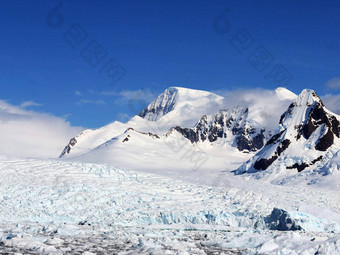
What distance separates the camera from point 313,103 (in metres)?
96.2

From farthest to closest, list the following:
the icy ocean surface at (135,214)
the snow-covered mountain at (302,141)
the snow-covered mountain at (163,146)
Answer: the snow-covered mountain at (163,146), the snow-covered mountain at (302,141), the icy ocean surface at (135,214)

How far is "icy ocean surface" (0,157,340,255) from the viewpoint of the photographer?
22.8 m

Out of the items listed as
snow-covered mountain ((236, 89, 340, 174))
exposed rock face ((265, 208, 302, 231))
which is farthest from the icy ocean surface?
snow-covered mountain ((236, 89, 340, 174))

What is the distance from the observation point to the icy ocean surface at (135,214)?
2280 centimetres

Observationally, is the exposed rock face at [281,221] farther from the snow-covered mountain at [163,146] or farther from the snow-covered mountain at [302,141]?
the snow-covered mountain at [163,146]

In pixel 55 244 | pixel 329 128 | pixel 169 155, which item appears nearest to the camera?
pixel 55 244

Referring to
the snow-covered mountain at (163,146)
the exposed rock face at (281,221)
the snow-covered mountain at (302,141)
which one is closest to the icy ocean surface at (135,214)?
the exposed rock face at (281,221)

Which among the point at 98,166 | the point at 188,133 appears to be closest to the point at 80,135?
the point at 188,133

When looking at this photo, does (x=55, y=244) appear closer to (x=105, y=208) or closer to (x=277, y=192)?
(x=105, y=208)

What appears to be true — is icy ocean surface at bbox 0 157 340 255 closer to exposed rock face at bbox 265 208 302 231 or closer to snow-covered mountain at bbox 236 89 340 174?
exposed rock face at bbox 265 208 302 231

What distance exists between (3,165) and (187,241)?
2578cm

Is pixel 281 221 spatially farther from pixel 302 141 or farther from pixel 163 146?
pixel 163 146

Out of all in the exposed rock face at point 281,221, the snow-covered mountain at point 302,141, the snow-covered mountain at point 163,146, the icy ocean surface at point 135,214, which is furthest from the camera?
the snow-covered mountain at point 163,146

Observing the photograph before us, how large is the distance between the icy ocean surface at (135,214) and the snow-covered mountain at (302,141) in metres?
36.9
